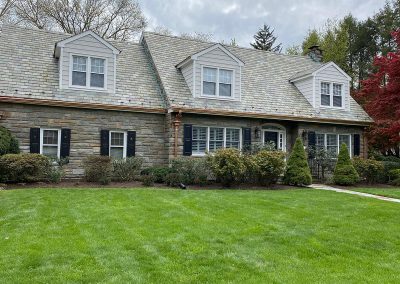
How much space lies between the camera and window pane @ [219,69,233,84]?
16.3m

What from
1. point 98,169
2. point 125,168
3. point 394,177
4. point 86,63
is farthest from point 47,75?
point 394,177

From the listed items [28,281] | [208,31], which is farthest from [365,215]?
[208,31]

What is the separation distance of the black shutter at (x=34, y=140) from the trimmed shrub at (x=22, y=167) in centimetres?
156

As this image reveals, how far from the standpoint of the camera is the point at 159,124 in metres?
15.4

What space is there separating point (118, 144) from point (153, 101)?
2203mm

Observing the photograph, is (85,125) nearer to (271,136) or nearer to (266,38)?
(271,136)

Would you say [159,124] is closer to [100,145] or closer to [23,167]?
[100,145]

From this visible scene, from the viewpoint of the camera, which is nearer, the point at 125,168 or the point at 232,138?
the point at 125,168

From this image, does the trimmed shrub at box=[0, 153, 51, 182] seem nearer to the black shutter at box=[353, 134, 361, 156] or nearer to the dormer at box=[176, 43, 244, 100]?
the dormer at box=[176, 43, 244, 100]

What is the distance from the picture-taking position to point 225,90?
16344 millimetres

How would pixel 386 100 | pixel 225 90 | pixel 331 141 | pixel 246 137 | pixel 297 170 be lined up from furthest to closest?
pixel 331 141, pixel 386 100, pixel 225 90, pixel 246 137, pixel 297 170

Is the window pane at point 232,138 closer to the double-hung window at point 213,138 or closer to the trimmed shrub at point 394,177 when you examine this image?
the double-hung window at point 213,138

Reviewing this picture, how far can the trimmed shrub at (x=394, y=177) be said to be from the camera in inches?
612

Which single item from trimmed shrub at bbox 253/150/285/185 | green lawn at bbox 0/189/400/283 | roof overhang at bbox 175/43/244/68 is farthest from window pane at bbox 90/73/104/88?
trimmed shrub at bbox 253/150/285/185
